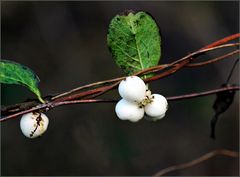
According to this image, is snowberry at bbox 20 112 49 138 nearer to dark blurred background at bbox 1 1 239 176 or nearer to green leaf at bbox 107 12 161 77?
green leaf at bbox 107 12 161 77

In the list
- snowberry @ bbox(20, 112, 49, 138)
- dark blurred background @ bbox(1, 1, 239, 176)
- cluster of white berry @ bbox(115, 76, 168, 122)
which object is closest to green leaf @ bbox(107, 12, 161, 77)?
cluster of white berry @ bbox(115, 76, 168, 122)

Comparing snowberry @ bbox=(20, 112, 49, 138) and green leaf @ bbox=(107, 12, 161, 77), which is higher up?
green leaf @ bbox=(107, 12, 161, 77)

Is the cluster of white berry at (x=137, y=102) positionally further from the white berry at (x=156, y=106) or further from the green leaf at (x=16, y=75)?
the green leaf at (x=16, y=75)

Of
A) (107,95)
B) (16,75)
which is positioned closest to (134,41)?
(16,75)

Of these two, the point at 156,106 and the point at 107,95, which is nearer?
the point at 156,106

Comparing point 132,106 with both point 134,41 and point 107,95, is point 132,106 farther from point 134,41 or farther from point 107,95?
point 107,95

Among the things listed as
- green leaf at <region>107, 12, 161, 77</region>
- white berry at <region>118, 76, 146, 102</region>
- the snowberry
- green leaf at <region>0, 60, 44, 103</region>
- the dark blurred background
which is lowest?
the snowberry

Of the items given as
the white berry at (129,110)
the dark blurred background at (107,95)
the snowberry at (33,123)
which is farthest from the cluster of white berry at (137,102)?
the dark blurred background at (107,95)
